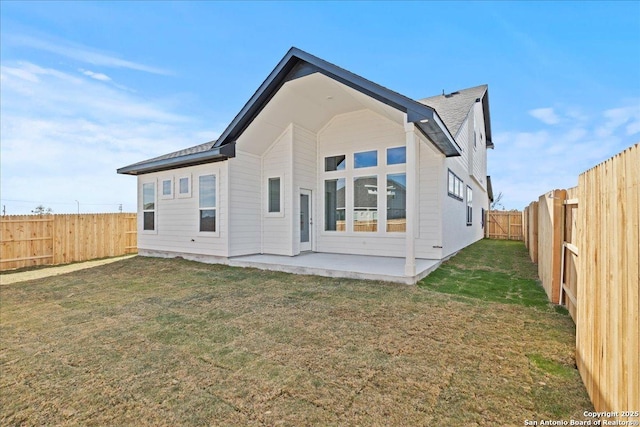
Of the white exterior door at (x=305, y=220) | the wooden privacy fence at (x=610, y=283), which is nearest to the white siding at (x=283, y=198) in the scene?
the white exterior door at (x=305, y=220)

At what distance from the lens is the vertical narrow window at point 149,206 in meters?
10.5

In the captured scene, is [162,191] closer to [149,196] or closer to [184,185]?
[149,196]

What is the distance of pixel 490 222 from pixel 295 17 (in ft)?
52.8

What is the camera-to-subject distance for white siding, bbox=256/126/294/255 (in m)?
8.73

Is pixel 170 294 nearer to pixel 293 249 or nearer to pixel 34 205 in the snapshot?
pixel 293 249

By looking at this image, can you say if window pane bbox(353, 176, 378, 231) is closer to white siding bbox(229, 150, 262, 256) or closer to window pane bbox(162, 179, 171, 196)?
white siding bbox(229, 150, 262, 256)

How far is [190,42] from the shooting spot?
11.1m

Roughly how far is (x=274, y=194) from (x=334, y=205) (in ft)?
6.18

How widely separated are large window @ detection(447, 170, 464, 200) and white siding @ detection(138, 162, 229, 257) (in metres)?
6.64

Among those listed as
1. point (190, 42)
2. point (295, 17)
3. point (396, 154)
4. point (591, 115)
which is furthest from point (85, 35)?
point (591, 115)

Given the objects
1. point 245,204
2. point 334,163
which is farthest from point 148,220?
point 334,163

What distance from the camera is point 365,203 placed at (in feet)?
28.8

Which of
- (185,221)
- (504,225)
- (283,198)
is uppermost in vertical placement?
(283,198)

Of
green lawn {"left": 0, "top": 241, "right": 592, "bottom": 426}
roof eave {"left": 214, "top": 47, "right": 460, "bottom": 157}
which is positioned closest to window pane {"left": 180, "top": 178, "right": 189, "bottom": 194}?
roof eave {"left": 214, "top": 47, "right": 460, "bottom": 157}
